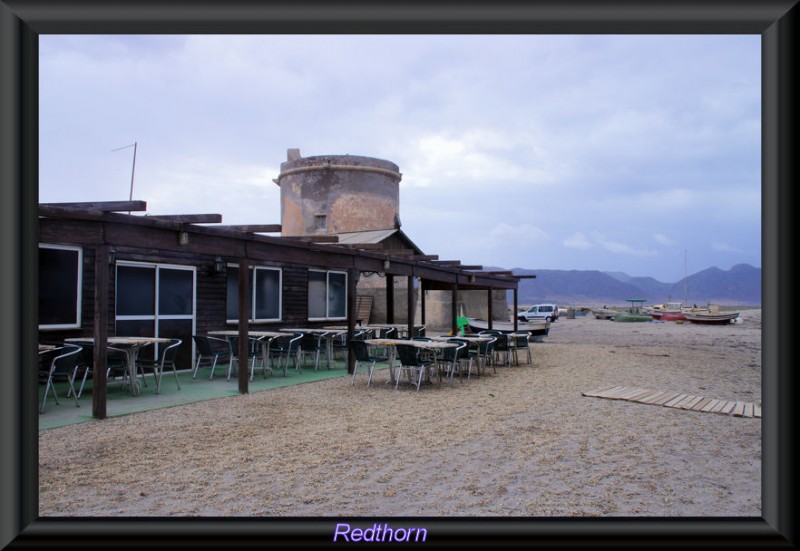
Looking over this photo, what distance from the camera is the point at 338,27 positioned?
187 cm

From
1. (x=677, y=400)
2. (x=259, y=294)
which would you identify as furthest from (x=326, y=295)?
(x=677, y=400)

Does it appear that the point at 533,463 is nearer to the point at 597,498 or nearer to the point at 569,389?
the point at 597,498

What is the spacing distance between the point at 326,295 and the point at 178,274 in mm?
4882

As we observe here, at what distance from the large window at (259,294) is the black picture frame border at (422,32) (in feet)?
36.1

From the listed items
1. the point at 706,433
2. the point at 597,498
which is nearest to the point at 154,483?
the point at 597,498

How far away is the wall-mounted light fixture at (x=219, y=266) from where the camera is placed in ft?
40.0

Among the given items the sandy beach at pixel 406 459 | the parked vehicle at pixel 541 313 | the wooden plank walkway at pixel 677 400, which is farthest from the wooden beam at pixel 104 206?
the parked vehicle at pixel 541 313

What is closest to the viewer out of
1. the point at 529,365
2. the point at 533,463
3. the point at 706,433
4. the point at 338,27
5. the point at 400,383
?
the point at 338,27

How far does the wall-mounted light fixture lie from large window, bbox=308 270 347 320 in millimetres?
3010

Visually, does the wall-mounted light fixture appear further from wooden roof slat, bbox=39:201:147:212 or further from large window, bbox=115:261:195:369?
wooden roof slat, bbox=39:201:147:212

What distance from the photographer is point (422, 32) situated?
190cm

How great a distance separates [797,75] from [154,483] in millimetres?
4599

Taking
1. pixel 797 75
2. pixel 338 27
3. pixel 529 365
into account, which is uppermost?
pixel 338 27

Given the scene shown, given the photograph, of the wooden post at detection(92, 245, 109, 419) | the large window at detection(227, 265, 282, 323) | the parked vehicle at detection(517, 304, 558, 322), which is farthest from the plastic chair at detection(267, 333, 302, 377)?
the parked vehicle at detection(517, 304, 558, 322)
